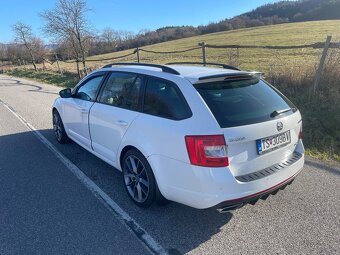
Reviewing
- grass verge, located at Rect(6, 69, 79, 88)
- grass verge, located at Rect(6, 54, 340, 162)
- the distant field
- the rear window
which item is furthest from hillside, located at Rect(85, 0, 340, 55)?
the rear window

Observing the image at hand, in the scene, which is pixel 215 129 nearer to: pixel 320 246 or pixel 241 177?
pixel 241 177

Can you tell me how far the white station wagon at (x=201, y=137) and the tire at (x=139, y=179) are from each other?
0.4 inches

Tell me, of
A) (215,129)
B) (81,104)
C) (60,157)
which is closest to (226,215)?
(215,129)

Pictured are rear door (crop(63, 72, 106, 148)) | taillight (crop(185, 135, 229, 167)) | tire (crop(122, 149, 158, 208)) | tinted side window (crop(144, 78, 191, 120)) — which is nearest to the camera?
taillight (crop(185, 135, 229, 167))

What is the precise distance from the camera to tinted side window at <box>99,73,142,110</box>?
11.6 ft

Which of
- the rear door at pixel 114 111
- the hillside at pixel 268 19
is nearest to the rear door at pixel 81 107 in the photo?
the rear door at pixel 114 111

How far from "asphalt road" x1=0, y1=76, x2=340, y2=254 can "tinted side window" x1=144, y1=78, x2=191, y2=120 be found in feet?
3.72

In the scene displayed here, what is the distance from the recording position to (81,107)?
15.2 ft

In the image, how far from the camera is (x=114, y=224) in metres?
3.14

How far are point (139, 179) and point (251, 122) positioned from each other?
1427mm

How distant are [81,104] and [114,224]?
2195mm

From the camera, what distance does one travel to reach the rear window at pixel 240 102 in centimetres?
282

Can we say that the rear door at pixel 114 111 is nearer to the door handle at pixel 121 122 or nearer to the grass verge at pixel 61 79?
the door handle at pixel 121 122

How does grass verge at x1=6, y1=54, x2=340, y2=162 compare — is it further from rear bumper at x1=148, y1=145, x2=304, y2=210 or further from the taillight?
the taillight
